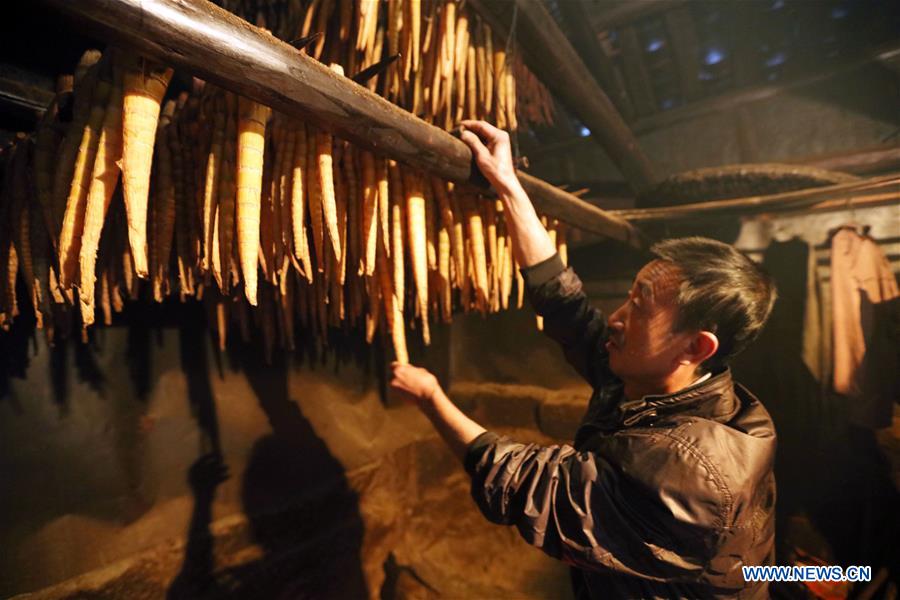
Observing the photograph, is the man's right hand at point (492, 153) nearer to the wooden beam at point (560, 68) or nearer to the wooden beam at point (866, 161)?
the wooden beam at point (560, 68)


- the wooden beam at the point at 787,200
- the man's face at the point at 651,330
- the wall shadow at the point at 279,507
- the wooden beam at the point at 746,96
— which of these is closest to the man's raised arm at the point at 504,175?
the man's face at the point at 651,330

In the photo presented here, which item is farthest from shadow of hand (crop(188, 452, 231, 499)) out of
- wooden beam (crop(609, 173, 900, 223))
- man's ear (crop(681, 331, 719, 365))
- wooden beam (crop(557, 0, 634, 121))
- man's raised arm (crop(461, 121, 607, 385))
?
wooden beam (crop(557, 0, 634, 121))

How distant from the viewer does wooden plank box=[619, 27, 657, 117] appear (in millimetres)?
4562

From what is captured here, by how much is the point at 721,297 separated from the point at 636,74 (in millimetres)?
4750

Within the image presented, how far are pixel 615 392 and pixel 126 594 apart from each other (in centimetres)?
381

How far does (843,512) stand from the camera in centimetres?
330

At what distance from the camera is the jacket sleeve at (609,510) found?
123cm

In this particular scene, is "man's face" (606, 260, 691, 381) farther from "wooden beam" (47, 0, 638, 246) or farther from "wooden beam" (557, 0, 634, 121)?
"wooden beam" (557, 0, 634, 121)

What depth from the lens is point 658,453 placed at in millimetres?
1298

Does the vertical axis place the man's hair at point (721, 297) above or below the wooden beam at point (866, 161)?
below

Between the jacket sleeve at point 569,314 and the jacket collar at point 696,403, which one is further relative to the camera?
the jacket sleeve at point 569,314

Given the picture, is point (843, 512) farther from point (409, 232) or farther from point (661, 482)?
point (409, 232)

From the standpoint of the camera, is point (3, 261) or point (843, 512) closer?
point (3, 261)

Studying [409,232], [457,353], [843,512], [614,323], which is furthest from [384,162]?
[843,512]
